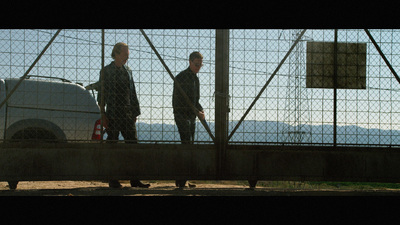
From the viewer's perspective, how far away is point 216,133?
21.5 ft

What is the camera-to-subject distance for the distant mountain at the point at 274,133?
21.5 ft

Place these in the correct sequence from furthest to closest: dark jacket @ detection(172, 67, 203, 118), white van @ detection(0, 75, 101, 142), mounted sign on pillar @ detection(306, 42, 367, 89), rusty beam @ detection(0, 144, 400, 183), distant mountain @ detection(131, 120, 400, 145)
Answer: white van @ detection(0, 75, 101, 142)
mounted sign on pillar @ detection(306, 42, 367, 89)
dark jacket @ detection(172, 67, 203, 118)
distant mountain @ detection(131, 120, 400, 145)
rusty beam @ detection(0, 144, 400, 183)

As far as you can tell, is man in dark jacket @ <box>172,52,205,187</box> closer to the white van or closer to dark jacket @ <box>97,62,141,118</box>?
dark jacket @ <box>97,62,141,118</box>

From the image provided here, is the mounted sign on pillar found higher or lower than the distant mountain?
higher

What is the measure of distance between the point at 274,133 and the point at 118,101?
2336 mm

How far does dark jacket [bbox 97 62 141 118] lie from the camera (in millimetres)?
6801

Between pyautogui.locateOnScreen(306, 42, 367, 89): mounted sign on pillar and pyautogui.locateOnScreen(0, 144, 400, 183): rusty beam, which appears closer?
pyautogui.locateOnScreen(0, 144, 400, 183): rusty beam

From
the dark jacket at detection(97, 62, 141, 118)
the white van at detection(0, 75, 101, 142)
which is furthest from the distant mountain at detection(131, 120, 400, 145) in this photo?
the white van at detection(0, 75, 101, 142)

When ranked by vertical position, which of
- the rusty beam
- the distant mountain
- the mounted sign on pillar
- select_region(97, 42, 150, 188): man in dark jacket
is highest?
the mounted sign on pillar

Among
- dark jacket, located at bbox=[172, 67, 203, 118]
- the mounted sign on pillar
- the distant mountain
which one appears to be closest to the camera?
the distant mountain

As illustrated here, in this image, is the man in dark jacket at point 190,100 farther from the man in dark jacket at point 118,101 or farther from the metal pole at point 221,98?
the man in dark jacket at point 118,101

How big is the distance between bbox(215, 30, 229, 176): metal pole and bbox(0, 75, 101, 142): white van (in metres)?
2.00

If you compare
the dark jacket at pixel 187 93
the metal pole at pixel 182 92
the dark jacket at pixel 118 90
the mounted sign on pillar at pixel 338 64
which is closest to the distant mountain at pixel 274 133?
the metal pole at pixel 182 92
